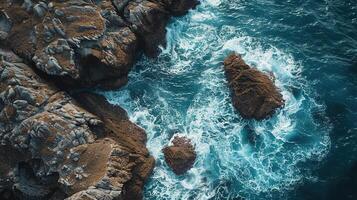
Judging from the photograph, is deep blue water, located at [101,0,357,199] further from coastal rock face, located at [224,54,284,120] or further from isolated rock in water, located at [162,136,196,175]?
coastal rock face, located at [224,54,284,120]

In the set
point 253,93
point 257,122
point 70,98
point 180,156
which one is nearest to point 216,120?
point 257,122

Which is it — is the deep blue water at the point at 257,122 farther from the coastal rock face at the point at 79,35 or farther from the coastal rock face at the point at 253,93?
the coastal rock face at the point at 79,35

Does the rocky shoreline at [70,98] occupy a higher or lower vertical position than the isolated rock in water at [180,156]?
higher

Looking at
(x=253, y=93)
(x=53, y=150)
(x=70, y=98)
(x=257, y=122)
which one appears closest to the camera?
(x=53, y=150)

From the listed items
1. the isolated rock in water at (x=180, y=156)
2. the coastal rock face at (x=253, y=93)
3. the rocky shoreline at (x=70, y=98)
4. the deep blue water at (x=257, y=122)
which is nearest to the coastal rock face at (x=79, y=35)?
the rocky shoreline at (x=70, y=98)

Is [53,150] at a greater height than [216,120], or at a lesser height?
greater

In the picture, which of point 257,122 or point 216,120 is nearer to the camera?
point 257,122

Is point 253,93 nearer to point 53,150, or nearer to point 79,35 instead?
point 79,35

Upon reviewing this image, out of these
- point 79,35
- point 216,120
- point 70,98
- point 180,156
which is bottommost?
point 180,156
